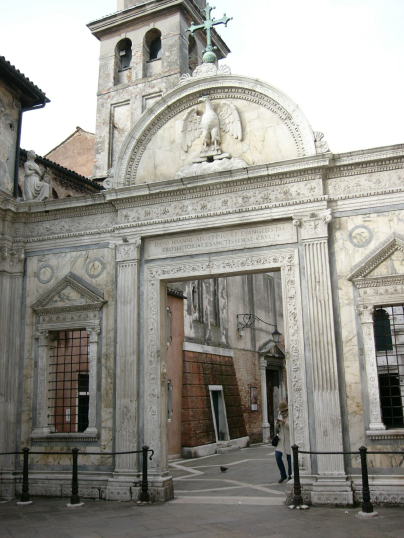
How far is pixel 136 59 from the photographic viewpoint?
22828 millimetres

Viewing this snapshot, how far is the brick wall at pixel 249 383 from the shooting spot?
21083 millimetres

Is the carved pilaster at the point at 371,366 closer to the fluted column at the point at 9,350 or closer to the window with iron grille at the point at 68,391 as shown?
the window with iron grille at the point at 68,391

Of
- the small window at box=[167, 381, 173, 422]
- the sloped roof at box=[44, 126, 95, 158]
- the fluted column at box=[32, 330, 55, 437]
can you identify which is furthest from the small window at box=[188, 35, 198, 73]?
the fluted column at box=[32, 330, 55, 437]

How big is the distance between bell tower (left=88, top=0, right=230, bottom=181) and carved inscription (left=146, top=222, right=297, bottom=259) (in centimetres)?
1164

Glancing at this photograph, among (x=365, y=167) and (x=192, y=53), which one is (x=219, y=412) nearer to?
(x=365, y=167)

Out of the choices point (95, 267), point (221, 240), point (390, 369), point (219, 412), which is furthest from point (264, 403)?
point (221, 240)

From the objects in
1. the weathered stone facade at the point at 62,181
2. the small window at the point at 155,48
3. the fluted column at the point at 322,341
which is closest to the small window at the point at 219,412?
the weathered stone facade at the point at 62,181

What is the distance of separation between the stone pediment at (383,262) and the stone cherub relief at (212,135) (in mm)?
3113

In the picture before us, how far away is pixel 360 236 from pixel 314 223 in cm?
81

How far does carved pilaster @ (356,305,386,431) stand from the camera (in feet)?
27.8

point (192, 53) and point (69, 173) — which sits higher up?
point (192, 53)

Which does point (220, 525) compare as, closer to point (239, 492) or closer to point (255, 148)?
point (239, 492)

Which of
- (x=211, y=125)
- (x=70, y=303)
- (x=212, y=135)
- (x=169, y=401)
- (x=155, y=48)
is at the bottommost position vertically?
(x=169, y=401)

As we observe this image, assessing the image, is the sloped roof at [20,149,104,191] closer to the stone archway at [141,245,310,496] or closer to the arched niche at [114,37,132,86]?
the stone archway at [141,245,310,496]
